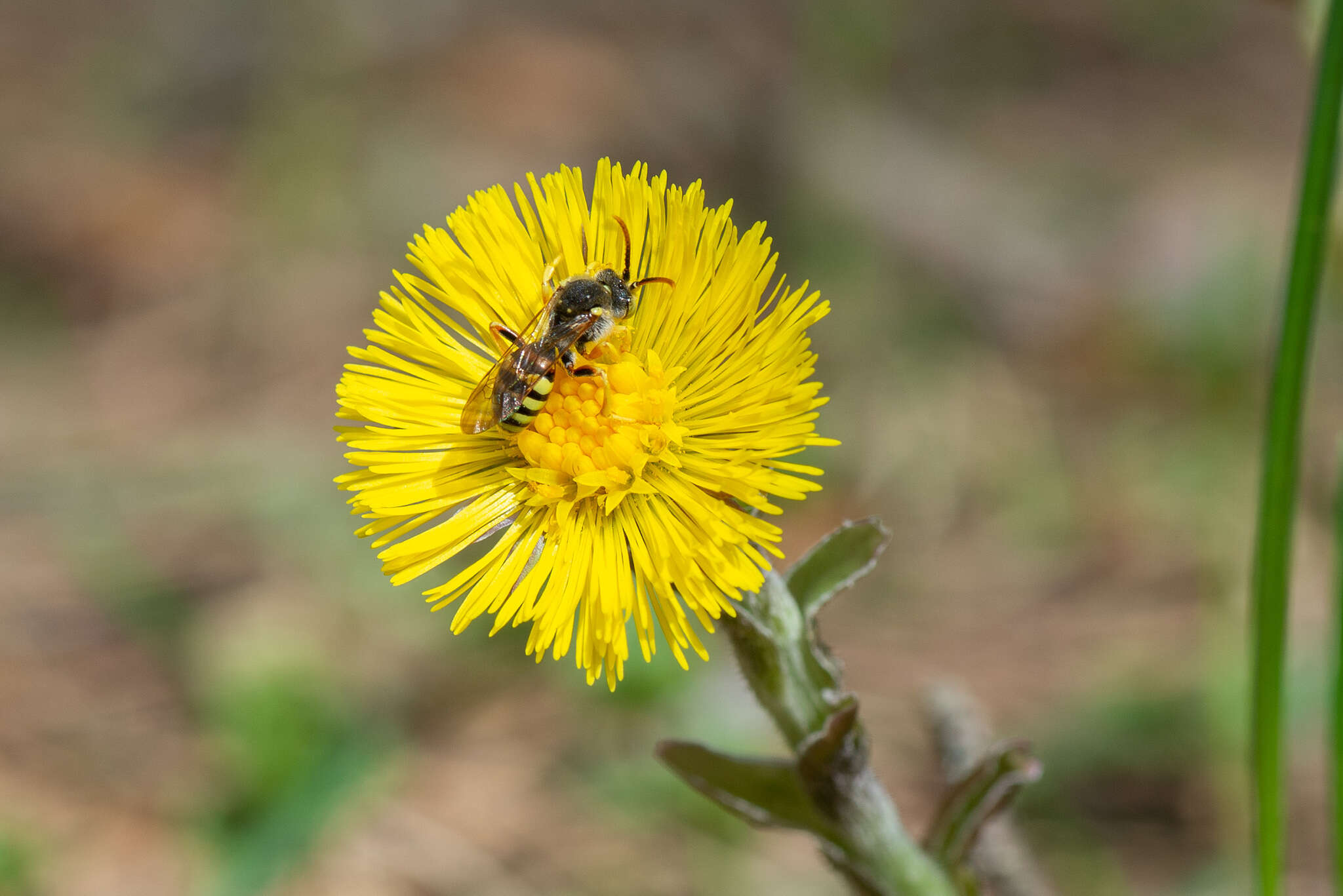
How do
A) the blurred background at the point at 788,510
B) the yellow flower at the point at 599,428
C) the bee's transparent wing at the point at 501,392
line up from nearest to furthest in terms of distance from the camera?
the yellow flower at the point at 599,428, the bee's transparent wing at the point at 501,392, the blurred background at the point at 788,510

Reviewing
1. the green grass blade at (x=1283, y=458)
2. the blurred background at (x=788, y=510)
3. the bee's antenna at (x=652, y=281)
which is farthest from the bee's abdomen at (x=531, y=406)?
the blurred background at (x=788, y=510)

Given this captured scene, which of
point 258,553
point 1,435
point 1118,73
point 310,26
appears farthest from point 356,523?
point 1118,73

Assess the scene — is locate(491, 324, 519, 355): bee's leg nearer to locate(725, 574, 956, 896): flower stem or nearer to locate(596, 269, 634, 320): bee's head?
locate(596, 269, 634, 320): bee's head

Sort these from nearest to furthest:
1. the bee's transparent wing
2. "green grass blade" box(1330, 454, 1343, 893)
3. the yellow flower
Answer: the yellow flower → "green grass blade" box(1330, 454, 1343, 893) → the bee's transparent wing

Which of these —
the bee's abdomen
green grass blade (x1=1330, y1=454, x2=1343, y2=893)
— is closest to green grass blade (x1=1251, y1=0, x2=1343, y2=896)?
green grass blade (x1=1330, y1=454, x2=1343, y2=893)

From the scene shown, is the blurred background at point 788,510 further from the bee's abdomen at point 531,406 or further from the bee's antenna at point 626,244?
the bee's antenna at point 626,244

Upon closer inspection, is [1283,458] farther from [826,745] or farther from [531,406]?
[531,406]

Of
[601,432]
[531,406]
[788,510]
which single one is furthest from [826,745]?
[788,510]
